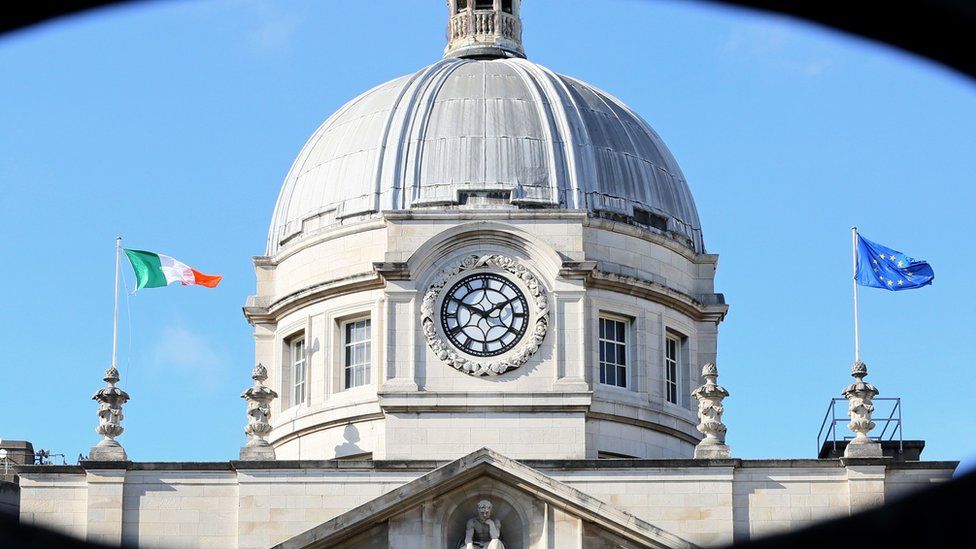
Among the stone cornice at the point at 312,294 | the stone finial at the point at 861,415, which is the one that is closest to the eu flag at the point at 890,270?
the stone finial at the point at 861,415

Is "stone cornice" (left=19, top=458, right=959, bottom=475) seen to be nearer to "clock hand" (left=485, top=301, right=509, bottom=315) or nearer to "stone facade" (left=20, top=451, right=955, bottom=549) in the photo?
"stone facade" (left=20, top=451, right=955, bottom=549)

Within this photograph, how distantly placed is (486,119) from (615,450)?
9.58 m

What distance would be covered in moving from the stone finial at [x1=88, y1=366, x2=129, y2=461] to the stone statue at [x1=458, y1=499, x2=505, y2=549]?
8604 millimetres

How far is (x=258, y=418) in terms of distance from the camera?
43094mm

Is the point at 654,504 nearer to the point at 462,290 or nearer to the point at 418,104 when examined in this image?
the point at 462,290

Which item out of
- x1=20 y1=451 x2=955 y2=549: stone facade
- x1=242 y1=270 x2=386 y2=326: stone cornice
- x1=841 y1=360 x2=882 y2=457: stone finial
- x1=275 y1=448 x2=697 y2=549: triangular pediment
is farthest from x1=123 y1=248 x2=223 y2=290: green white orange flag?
x1=841 y1=360 x2=882 y2=457: stone finial

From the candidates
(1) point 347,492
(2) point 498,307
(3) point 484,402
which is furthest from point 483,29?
(1) point 347,492

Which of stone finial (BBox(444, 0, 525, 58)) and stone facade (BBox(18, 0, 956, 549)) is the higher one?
stone finial (BBox(444, 0, 525, 58))

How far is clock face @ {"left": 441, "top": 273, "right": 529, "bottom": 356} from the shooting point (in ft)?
147

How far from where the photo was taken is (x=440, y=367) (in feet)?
146

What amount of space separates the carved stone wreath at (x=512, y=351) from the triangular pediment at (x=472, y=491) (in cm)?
564

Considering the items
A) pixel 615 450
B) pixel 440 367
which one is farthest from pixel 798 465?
pixel 440 367

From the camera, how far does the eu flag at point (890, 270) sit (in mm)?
44969

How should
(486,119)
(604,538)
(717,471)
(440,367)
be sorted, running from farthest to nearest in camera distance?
(486,119), (440,367), (717,471), (604,538)
